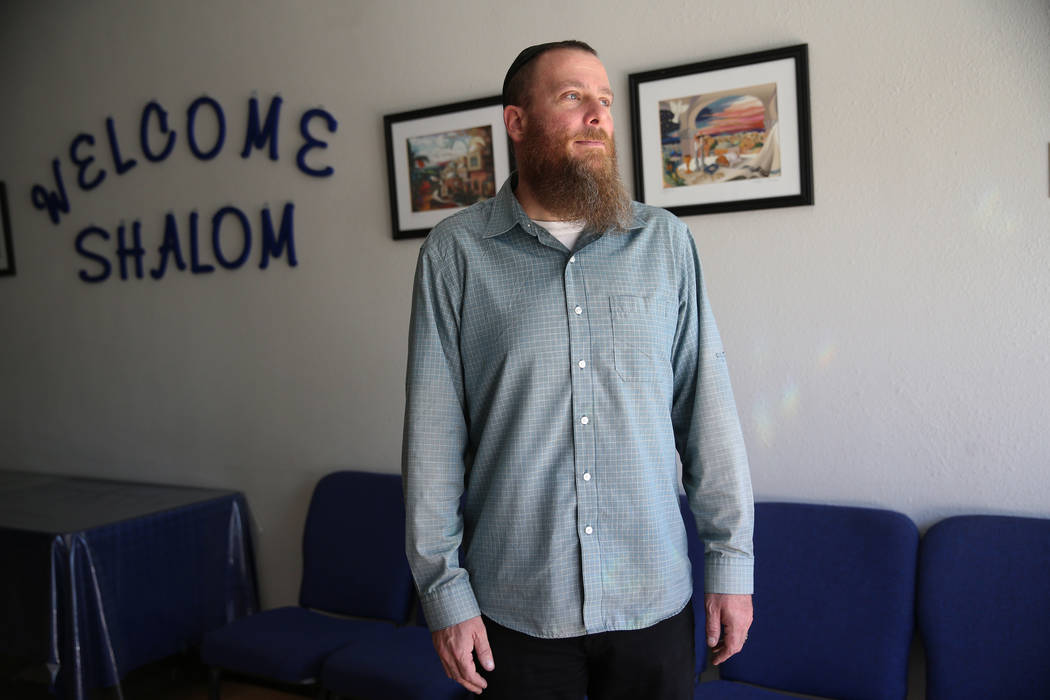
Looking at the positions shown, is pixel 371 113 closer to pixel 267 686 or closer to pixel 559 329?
pixel 559 329

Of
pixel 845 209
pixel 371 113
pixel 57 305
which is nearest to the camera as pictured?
pixel 845 209

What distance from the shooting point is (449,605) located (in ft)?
4.34

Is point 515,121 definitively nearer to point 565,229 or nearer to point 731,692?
point 565,229

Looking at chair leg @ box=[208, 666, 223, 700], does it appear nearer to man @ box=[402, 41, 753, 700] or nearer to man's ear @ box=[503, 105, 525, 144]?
man @ box=[402, 41, 753, 700]

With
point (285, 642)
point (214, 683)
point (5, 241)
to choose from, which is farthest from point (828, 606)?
point (5, 241)

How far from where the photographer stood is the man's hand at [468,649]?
132 cm

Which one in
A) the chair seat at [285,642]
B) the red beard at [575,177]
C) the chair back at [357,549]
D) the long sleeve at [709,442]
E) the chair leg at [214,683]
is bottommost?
the chair leg at [214,683]

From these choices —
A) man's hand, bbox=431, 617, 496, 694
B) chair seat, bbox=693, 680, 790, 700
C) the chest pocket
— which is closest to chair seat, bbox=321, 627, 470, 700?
chair seat, bbox=693, 680, 790, 700

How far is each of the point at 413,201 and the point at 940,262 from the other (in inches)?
59.9

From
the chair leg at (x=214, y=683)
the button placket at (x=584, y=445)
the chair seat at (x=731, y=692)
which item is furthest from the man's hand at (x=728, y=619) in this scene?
the chair leg at (x=214, y=683)

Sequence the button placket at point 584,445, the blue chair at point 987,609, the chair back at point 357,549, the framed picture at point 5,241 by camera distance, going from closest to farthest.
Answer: the button placket at point 584,445 < the blue chair at point 987,609 < the chair back at point 357,549 < the framed picture at point 5,241

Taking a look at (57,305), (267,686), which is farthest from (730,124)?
(57,305)

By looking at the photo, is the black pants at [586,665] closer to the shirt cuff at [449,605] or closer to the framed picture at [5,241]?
the shirt cuff at [449,605]

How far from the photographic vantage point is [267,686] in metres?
2.96
